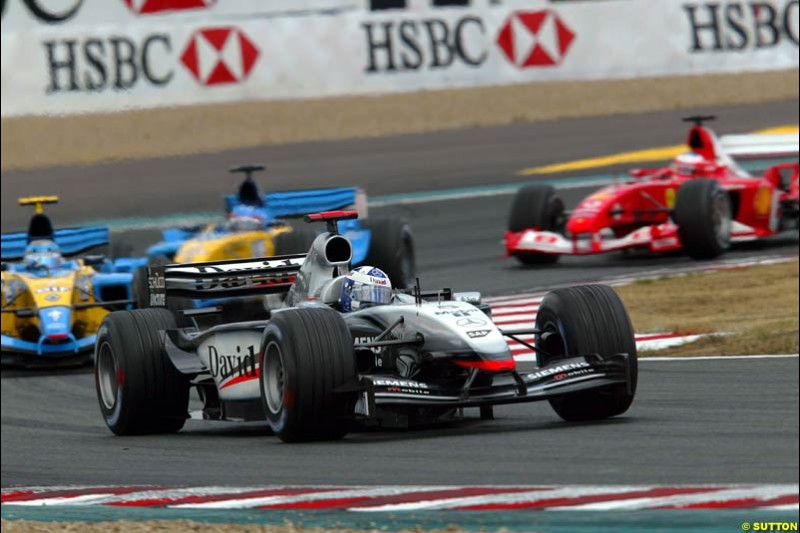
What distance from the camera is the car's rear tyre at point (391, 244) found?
14.2 metres

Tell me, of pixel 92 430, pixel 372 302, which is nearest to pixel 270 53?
pixel 92 430

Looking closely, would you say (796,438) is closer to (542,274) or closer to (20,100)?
(542,274)

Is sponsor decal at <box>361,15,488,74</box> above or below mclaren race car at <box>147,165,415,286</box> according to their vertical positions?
above

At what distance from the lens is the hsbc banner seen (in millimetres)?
24344

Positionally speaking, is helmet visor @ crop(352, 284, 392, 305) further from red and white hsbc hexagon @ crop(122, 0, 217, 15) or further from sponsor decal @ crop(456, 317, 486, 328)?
red and white hsbc hexagon @ crop(122, 0, 217, 15)

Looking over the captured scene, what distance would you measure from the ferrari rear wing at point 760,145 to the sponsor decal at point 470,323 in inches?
417

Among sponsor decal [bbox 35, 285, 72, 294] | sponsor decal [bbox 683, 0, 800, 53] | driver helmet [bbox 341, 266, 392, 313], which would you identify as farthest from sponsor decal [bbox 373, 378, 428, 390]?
sponsor decal [bbox 683, 0, 800, 53]

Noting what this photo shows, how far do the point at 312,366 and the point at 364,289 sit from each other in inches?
25.4

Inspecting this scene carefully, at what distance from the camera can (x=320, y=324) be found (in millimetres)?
8805

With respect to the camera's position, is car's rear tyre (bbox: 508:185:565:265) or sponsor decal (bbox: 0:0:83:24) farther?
sponsor decal (bbox: 0:0:83:24)

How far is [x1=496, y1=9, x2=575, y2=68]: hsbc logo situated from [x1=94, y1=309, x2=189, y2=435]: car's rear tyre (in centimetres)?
1598

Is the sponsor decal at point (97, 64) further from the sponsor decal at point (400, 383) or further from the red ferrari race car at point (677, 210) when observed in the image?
the sponsor decal at point (400, 383)

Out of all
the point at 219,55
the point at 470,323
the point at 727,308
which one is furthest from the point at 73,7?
the point at 470,323

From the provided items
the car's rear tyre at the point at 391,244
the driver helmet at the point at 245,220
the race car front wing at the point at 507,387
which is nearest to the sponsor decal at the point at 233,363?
the race car front wing at the point at 507,387
